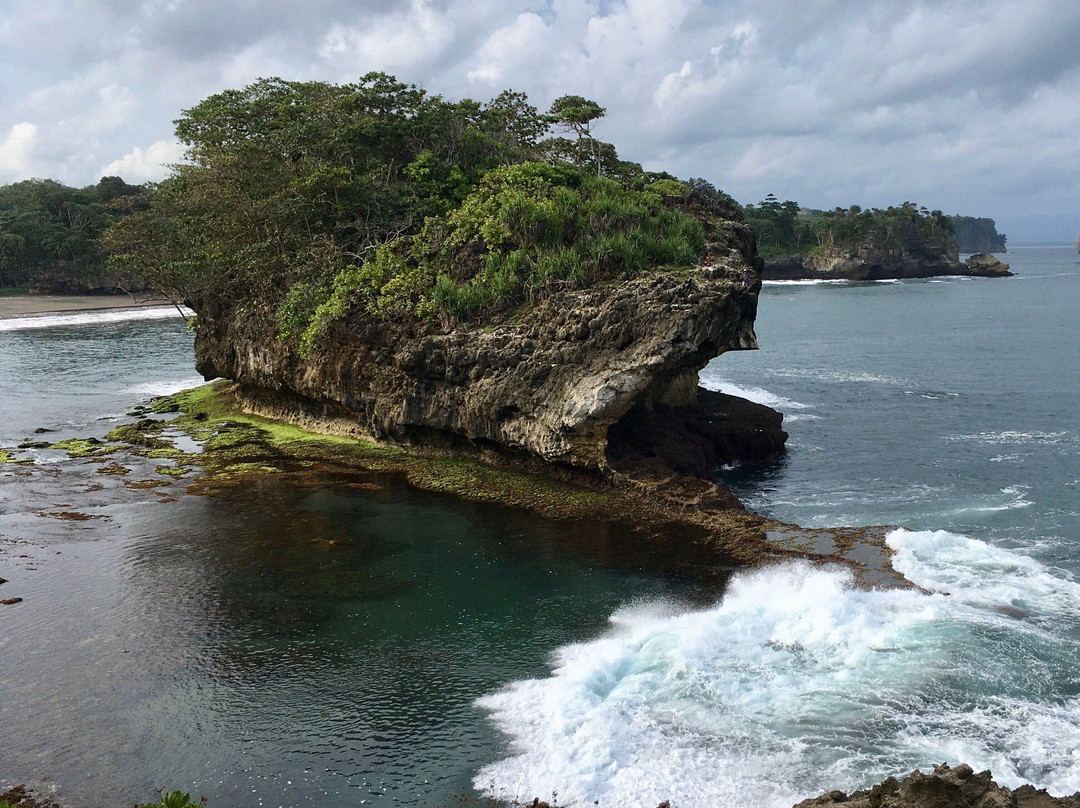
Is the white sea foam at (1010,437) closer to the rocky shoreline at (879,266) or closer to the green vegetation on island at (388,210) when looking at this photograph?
the green vegetation on island at (388,210)

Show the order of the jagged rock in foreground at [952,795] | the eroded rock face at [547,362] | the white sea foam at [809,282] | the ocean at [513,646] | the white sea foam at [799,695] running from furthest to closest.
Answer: the white sea foam at [809,282], the eroded rock face at [547,362], the ocean at [513,646], the white sea foam at [799,695], the jagged rock in foreground at [952,795]

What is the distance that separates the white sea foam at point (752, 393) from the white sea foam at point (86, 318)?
53.8m

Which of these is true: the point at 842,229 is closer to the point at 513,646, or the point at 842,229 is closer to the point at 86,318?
the point at 86,318

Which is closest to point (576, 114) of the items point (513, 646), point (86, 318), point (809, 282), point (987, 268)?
point (513, 646)

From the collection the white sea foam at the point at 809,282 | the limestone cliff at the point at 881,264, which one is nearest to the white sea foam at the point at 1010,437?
the white sea foam at the point at 809,282

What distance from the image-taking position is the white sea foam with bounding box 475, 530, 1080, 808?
Result: 523 inches

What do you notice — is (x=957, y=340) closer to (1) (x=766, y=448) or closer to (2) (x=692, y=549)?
(1) (x=766, y=448)

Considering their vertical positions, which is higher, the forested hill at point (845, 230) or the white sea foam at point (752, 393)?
the forested hill at point (845, 230)

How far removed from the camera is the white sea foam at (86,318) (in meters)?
83.0

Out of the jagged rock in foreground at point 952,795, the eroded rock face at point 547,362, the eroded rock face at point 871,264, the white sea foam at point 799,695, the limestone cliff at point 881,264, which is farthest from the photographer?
the eroded rock face at point 871,264

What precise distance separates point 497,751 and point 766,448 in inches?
793

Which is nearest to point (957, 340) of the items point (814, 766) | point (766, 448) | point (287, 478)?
point (766, 448)

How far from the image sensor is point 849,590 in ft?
63.1

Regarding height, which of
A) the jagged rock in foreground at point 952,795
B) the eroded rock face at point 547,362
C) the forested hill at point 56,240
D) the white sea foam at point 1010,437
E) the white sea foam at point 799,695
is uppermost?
the forested hill at point 56,240
